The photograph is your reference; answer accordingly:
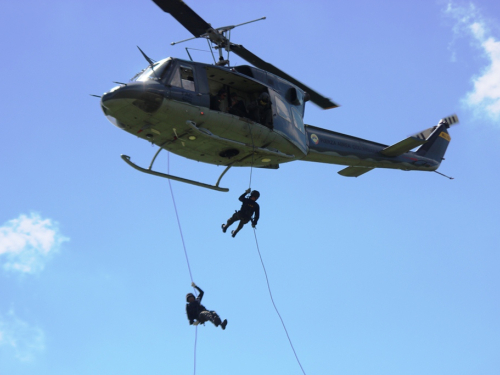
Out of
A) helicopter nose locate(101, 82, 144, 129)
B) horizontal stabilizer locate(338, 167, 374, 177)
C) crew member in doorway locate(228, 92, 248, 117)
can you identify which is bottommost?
helicopter nose locate(101, 82, 144, 129)

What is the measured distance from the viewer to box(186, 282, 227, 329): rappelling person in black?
1556cm

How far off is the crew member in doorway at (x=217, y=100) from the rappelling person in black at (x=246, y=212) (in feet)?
8.80

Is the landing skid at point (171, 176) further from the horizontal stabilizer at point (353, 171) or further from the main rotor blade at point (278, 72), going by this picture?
the horizontal stabilizer at point (353, 171)

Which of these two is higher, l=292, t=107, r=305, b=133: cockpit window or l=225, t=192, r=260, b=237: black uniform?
l=292, t=107, r=305, b=133: cockpit window

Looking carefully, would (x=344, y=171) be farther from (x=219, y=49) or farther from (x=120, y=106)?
(x=120, y=106)

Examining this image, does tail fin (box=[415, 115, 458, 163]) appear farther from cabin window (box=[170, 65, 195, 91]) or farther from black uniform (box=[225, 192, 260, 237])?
cabin window (box=[170, 65, 195, 91])

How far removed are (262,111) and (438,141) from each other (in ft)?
31.0

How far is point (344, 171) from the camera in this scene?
818 inches

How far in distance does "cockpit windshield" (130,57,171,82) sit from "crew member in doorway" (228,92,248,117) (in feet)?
6.05

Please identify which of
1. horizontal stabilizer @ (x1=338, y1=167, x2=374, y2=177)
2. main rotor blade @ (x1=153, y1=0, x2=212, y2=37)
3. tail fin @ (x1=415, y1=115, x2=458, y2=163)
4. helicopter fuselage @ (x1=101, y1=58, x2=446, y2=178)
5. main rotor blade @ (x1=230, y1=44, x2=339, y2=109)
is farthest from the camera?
tail fin @ (x1=415, y1=115, x2=458, y2=163)

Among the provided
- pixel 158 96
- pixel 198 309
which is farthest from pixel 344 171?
pixel 158 96

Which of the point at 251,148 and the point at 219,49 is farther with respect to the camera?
the point at 219,49

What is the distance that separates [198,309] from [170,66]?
233 inches

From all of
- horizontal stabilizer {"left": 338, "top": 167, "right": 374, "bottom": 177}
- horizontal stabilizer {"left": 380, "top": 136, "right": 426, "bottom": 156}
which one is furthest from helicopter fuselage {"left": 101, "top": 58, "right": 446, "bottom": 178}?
horizontal stabilizer {"left": 380, "top": 136, "right": 426, "bottom": 156}
